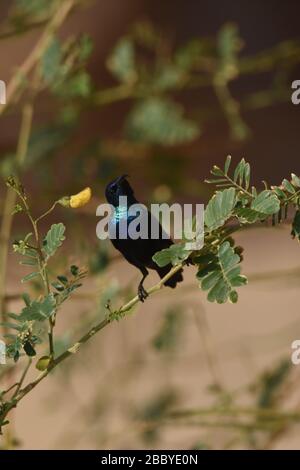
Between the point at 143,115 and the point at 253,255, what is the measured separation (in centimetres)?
169

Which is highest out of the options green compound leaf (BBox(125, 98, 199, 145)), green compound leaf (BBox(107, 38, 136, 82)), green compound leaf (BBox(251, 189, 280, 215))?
green compound leaf (BBox(107, 38, 136, 82))

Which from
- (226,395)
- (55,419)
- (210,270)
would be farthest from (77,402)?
(210,270)

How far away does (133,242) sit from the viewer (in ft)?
4.32

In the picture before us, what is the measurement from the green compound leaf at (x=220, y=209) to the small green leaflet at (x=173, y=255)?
0.14ft

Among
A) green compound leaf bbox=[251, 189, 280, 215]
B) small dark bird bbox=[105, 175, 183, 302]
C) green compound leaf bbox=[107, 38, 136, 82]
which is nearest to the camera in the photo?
green compound leaf bbox=[251, 189, 280, 215]

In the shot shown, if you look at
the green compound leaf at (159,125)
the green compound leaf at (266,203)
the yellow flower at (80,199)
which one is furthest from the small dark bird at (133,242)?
the green compound leaf at (159,125)

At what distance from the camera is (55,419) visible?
319cm

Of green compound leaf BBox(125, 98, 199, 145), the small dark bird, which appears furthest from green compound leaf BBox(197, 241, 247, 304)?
green compound leaf BBox(125, 98, 199, 145)

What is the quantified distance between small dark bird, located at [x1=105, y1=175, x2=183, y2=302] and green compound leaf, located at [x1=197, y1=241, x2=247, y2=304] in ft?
0.54

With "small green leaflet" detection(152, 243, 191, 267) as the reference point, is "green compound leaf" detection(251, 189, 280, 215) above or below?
above

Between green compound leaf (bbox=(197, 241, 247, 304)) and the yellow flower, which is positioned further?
the yellow flower

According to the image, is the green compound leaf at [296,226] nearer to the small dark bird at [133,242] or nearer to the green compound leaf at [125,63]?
the small dark bird at [133,242]

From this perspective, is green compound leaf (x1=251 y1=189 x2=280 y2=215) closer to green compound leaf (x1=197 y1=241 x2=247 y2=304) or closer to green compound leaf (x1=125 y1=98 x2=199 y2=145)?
green compound leaf (x1=197 y1=241 x2=247 y2=304)

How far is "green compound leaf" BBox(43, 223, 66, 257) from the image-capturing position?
1129 millimetres
